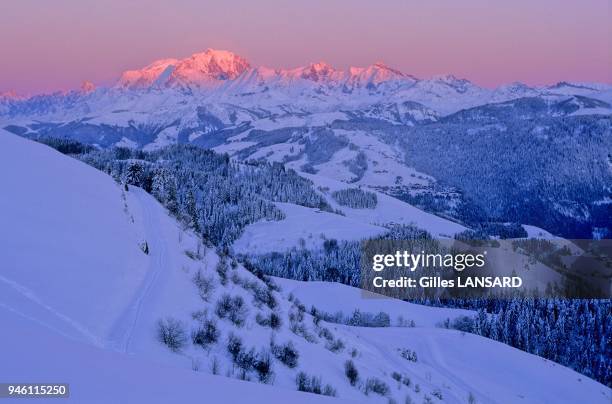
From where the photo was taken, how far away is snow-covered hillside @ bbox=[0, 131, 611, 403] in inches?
340

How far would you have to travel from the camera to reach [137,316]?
41.8ft

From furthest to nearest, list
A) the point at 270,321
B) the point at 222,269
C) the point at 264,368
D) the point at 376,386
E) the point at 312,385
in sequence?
the point at 222,269, the point at 270,321, the point at 376,386, the point at 312,385, the point at 264,368

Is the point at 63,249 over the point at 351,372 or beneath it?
over

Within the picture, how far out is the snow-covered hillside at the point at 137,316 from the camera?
8.63m

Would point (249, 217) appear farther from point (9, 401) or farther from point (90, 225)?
point (9, 401)

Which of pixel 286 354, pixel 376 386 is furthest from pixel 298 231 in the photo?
pixel 286 354

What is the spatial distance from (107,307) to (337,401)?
6.27 meters

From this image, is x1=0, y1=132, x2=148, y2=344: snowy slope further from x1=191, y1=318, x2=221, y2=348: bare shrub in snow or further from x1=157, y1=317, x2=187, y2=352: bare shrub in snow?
x1=191, y1=318, x2=221, y2=348: bare shrub in snow

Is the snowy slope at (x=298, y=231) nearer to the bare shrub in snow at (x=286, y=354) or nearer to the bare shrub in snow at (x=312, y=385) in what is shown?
the bare shrub in snow at (x=286, y=354)

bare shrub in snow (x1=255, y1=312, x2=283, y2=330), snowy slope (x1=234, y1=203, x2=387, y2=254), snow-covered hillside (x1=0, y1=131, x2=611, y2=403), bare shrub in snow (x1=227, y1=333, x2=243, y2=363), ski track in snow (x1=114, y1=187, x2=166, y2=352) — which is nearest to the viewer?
snow-covered hillside (x1=0, y1=131, x2=611, y2=403)

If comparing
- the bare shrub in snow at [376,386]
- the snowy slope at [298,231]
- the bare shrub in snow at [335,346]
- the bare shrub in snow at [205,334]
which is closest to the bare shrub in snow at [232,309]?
the bare shrub in snow at [205,334]

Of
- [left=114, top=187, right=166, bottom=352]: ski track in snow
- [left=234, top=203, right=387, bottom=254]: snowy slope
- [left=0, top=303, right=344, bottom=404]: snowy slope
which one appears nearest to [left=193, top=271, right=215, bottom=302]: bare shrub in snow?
[left=114, top=187, right=166, bottom=352]: ski track in snow

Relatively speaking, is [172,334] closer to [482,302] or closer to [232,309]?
[232,309]

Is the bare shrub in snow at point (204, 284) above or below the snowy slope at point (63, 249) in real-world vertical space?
below
